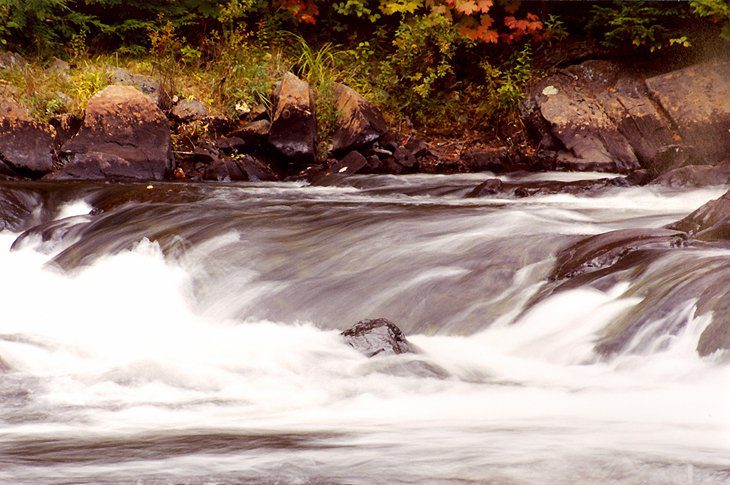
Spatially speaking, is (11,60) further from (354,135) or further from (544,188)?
(544,188)

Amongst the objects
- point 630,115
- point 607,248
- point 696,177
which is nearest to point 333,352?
point 607,248

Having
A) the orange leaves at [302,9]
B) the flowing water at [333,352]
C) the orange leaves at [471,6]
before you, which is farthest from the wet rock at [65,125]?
the orange leaves at [471,6]

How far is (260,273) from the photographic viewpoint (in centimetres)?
597

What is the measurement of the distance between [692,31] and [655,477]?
1029cm

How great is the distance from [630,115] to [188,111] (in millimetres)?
5547

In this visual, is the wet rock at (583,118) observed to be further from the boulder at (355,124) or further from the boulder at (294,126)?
the boulder at (294,126)

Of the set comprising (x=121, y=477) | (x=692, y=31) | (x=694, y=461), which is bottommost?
(x=694, y=461)

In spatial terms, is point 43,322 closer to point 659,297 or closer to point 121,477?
point 121,477

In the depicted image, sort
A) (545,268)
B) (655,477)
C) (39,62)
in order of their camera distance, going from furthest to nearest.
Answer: (39,62) → (545,268) → (655,477)

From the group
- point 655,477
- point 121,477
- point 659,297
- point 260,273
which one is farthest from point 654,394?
point 260,273

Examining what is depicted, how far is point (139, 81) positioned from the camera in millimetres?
10719

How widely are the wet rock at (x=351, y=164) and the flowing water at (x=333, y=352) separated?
2.37m

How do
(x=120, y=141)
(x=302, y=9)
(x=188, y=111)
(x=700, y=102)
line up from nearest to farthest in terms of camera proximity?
(x=120, y=141), (x=188, y=111), (x=700, y=102), (x=302, y=9)

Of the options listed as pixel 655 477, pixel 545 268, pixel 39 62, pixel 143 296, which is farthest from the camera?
pixel 39 62
